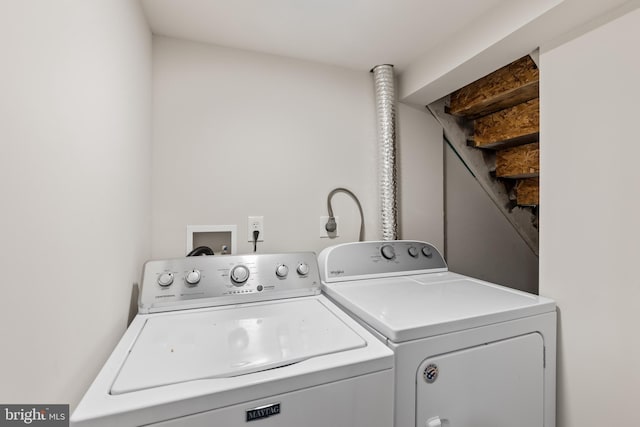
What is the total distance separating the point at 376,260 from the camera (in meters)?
1.47

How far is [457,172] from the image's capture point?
2.16 metres

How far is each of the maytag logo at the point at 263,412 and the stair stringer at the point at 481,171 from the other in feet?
6.43

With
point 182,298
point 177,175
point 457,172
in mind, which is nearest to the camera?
point 182,298

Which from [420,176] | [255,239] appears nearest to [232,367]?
[255,239]

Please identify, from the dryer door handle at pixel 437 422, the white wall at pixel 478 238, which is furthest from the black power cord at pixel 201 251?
the white wall at pixel 478 238

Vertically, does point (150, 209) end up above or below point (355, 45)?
below

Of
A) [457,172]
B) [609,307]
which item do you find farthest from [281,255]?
[457,172]

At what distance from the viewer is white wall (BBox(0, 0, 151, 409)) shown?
0.47m

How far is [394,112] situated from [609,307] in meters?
1.33

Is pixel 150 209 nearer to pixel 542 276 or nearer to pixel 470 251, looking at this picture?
pixel 542 276

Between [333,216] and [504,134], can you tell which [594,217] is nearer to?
[504,134]

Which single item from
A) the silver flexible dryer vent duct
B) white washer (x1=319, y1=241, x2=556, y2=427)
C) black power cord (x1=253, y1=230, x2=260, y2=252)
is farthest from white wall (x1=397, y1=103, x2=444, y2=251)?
black power cord (x1=253, y1=230, x2=260, y2=252)

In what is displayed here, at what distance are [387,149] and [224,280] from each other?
119cm

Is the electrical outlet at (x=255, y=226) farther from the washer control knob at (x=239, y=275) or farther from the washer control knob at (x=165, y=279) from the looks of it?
the washer control knob at (x=165, y=279)
